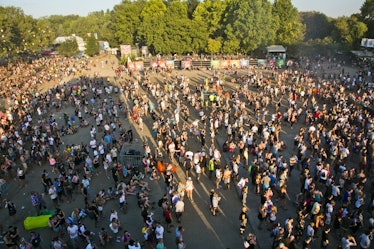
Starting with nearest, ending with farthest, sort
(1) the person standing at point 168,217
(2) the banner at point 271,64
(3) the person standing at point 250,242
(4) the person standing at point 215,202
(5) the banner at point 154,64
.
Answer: (3) the person standing at point 250,242
(1) the person standing at point 168,217
(4) the person standing at point 215,202
(2) the banner at point 271,64
(5) the banner at point 154,64

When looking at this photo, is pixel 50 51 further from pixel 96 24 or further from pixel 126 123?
pixel 126 123

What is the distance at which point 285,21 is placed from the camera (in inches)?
1847

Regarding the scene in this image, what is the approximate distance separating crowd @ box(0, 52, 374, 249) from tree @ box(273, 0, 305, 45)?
2178cm

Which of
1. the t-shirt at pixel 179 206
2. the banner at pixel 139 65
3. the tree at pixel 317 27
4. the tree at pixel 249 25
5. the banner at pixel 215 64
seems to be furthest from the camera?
the tree at pixel 317 27

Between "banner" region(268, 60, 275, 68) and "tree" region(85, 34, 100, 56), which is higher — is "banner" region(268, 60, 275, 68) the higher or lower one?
the lower one

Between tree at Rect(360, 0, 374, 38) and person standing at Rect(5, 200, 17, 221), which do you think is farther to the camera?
tree at Rect(360, 0, 374, 38)

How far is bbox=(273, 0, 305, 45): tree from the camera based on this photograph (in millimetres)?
46312

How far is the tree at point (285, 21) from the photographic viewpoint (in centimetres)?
4631

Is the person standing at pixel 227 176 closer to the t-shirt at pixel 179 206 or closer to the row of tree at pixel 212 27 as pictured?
the t-shirt at pixel 179 206

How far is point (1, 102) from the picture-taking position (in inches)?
1153

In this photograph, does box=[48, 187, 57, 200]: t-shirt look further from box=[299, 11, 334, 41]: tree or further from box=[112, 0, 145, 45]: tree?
box=[299, 11, 334, 41]: tree

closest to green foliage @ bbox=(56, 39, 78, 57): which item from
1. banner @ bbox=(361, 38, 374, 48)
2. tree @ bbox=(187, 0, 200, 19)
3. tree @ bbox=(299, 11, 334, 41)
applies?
tree @ bbox=(187, 0, 200, 19)

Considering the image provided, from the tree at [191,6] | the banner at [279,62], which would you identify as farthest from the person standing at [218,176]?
the tree at [191,6]

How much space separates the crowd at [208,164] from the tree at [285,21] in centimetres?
2178
